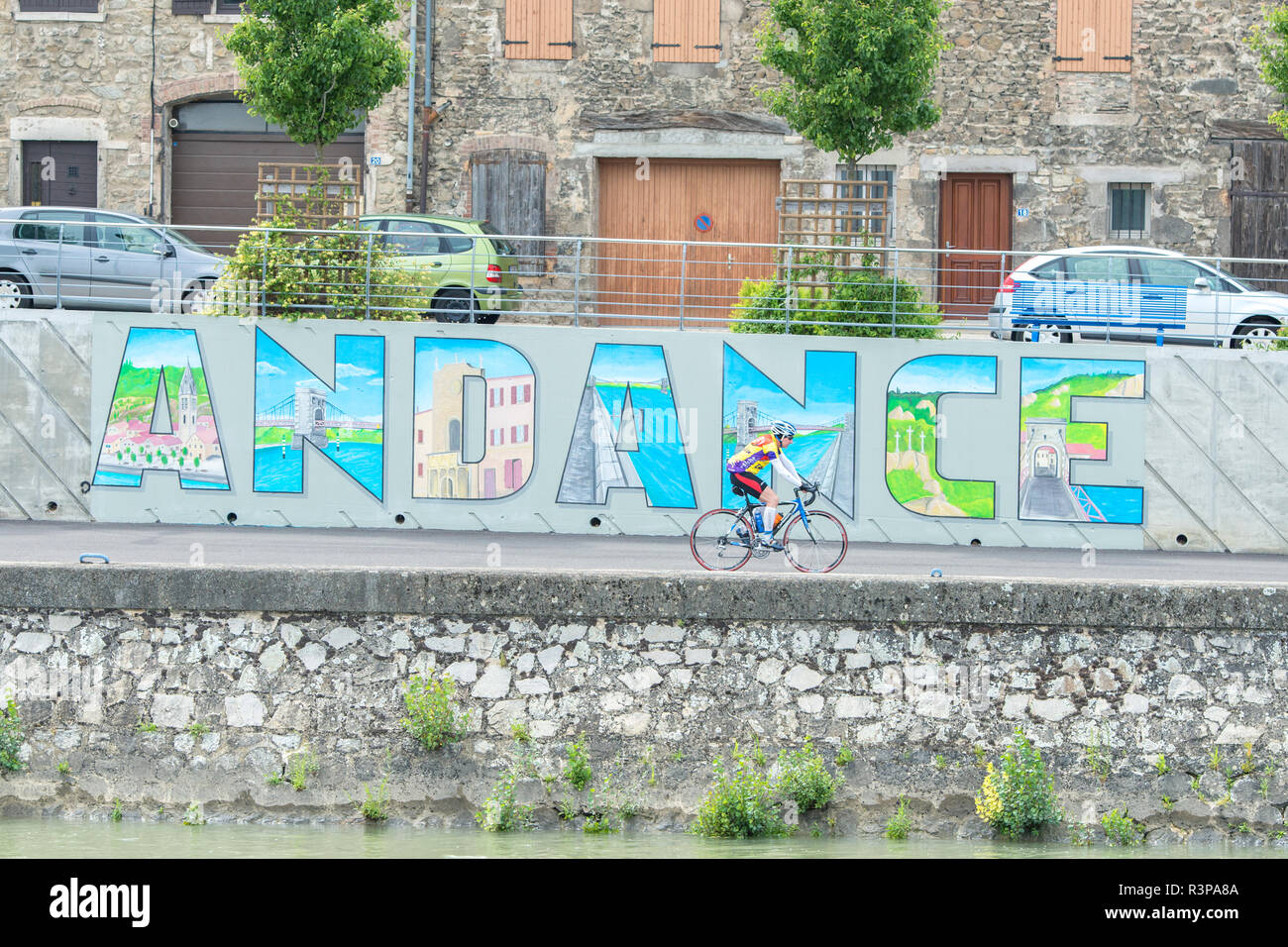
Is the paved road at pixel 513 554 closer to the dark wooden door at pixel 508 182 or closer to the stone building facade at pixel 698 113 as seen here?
the dark wooden door at pixel 508 182

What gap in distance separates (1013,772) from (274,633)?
4051 mm

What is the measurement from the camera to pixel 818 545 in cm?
1530

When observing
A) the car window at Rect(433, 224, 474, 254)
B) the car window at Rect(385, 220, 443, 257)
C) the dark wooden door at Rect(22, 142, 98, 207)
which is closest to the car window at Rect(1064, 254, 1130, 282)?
the car window at Rect(433, 224, 474, 254)

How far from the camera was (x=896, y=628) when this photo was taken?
8828 mm

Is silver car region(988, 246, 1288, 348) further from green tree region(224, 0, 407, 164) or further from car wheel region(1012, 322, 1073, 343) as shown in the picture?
green tree region(224, 0, 407, 164)

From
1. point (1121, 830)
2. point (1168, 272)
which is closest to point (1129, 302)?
point (1168, 272)

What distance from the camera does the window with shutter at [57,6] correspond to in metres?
24.9

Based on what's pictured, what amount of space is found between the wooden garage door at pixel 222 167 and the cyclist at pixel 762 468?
12911 mm

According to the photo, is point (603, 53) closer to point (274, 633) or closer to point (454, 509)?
A: point (454, 509)

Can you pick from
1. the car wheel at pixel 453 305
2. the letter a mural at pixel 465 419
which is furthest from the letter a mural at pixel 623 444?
the car wheel at pixel 453 305

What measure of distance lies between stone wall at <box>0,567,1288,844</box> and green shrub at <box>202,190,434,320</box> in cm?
990

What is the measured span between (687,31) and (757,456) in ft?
40.5

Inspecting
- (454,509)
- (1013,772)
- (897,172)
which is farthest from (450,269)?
(1013,772)

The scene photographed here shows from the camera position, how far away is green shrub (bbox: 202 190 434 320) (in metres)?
18.6
